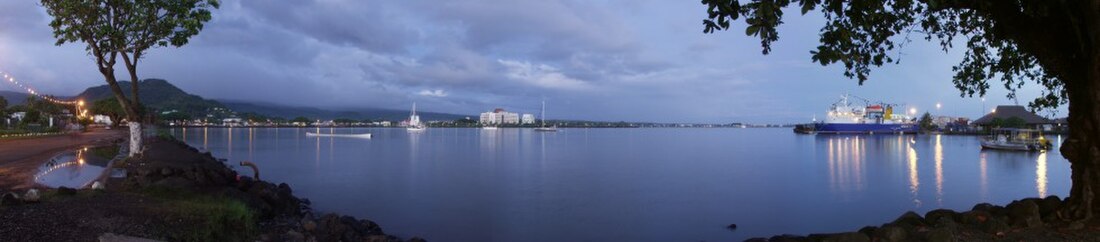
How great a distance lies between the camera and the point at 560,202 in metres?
22.5

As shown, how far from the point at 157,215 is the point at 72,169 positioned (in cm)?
1287

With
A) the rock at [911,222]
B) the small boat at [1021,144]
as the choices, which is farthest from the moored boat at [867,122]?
the rock at [911,222]

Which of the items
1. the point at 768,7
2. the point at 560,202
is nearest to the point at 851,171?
the point at 560,202

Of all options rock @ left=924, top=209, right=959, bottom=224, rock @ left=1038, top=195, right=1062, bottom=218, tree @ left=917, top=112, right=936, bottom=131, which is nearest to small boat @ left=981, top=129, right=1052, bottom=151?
rock @ left=1038, top=195, right=1062, bottom=218

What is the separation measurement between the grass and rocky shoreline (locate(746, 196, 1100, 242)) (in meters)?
9.08

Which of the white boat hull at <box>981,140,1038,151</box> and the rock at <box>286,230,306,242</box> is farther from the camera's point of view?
the white boat hull at <box>981,140,1038,151</box>

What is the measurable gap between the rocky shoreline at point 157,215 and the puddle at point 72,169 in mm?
1366

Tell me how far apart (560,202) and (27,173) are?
15825 millimetres

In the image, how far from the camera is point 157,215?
32.1ft

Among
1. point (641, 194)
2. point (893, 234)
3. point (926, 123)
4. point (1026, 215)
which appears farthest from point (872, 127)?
point (893, 234)

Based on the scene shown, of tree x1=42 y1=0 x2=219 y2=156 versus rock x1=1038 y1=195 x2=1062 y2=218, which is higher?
tree x1=42 y1=0 x2=219 y2=156

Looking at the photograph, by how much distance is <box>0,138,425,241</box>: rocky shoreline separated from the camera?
8.32 meters

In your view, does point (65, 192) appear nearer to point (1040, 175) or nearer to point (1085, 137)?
point (1085, 137)

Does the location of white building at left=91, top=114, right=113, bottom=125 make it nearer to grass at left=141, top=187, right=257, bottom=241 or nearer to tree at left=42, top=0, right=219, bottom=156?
tree at left=42, top=0, right=219, bottom=156
